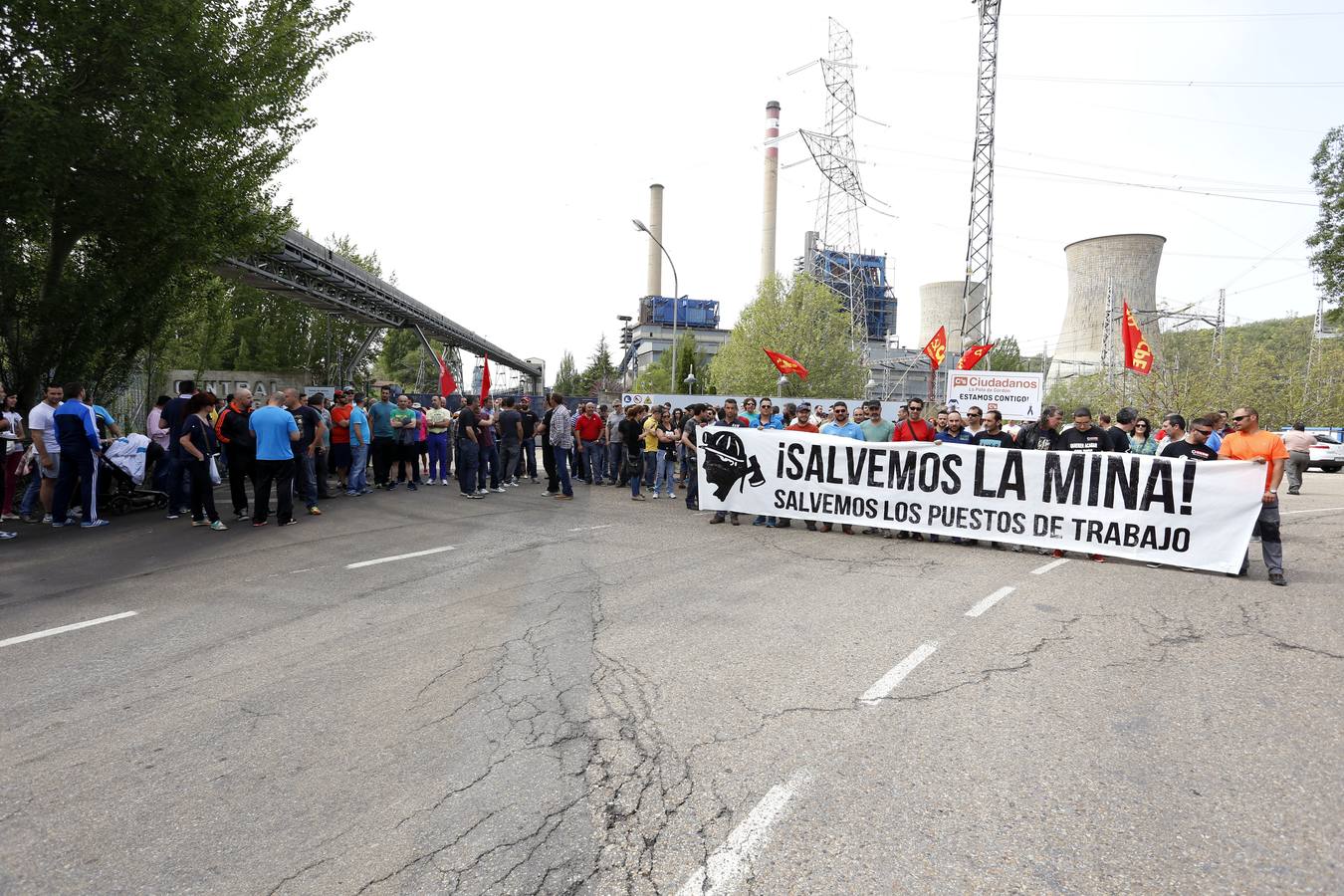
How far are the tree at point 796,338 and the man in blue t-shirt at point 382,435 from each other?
3842 cm

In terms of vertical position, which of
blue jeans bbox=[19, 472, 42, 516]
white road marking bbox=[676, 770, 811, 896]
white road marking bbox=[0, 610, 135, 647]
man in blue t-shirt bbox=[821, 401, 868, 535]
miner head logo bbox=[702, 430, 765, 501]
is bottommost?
white road marking bbox=[0, 610, 135, 647]

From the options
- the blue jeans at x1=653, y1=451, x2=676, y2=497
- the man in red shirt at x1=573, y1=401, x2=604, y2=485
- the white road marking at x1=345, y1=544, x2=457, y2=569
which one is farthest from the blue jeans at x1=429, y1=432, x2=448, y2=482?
the white road marking at x1=345, y1=544, x2=457, y2=569

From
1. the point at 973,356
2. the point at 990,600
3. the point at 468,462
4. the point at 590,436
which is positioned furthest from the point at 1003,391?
the point at 990,600

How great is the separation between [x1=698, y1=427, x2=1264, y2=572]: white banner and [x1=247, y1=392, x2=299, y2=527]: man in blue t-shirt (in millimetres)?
5902

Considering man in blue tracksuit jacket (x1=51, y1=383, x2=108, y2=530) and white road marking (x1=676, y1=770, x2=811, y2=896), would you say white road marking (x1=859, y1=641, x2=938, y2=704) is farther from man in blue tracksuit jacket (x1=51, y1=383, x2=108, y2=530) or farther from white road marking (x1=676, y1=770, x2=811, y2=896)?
man in blue tracksuit jacket (x1=51, y1=383, x2=108, y2=530)

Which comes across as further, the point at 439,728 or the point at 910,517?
the point at 910,517

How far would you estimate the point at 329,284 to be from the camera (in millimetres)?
26734

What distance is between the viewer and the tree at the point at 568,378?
293ft

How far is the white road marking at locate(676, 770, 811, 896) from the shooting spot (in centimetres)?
259

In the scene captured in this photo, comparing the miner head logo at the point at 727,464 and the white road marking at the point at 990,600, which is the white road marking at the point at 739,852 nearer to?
the white road marking at the point at 990,600

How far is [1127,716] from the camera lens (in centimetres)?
408

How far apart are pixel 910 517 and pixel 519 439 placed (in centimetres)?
843

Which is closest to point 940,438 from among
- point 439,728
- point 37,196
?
point 439,728

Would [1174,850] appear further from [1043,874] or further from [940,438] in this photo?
[940,438]
